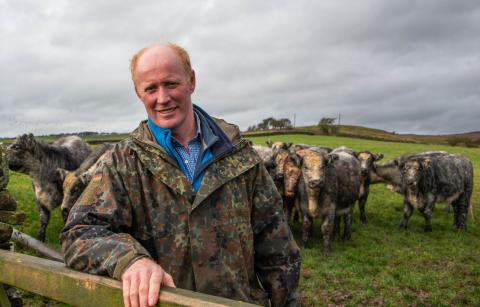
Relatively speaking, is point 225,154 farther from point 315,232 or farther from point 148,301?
point 315,232

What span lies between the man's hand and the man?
0.36 metres

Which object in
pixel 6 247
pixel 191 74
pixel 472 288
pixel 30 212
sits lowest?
pixel 472 288

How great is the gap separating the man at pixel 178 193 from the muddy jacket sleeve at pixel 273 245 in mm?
33

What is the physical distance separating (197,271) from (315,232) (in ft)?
31.6

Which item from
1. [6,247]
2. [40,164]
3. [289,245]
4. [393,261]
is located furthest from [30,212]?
[289,245]

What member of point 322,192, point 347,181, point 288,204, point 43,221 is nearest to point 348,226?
point 347,181

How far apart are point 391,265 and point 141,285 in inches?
338

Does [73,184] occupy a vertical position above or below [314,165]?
below

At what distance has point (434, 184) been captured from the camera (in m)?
12.5

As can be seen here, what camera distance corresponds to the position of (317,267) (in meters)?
8.38

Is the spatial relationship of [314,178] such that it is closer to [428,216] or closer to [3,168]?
[428,216]

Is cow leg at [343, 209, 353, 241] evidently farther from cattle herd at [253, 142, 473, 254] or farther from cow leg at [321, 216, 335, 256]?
cow leg at [321, 216, 335, 256]

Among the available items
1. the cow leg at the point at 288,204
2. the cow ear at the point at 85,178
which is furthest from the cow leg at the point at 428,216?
the cow ear at the point at 85,178

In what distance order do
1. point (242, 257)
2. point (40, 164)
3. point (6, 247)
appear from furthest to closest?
point (40, 164), point (6, 247), point (242, 257)
